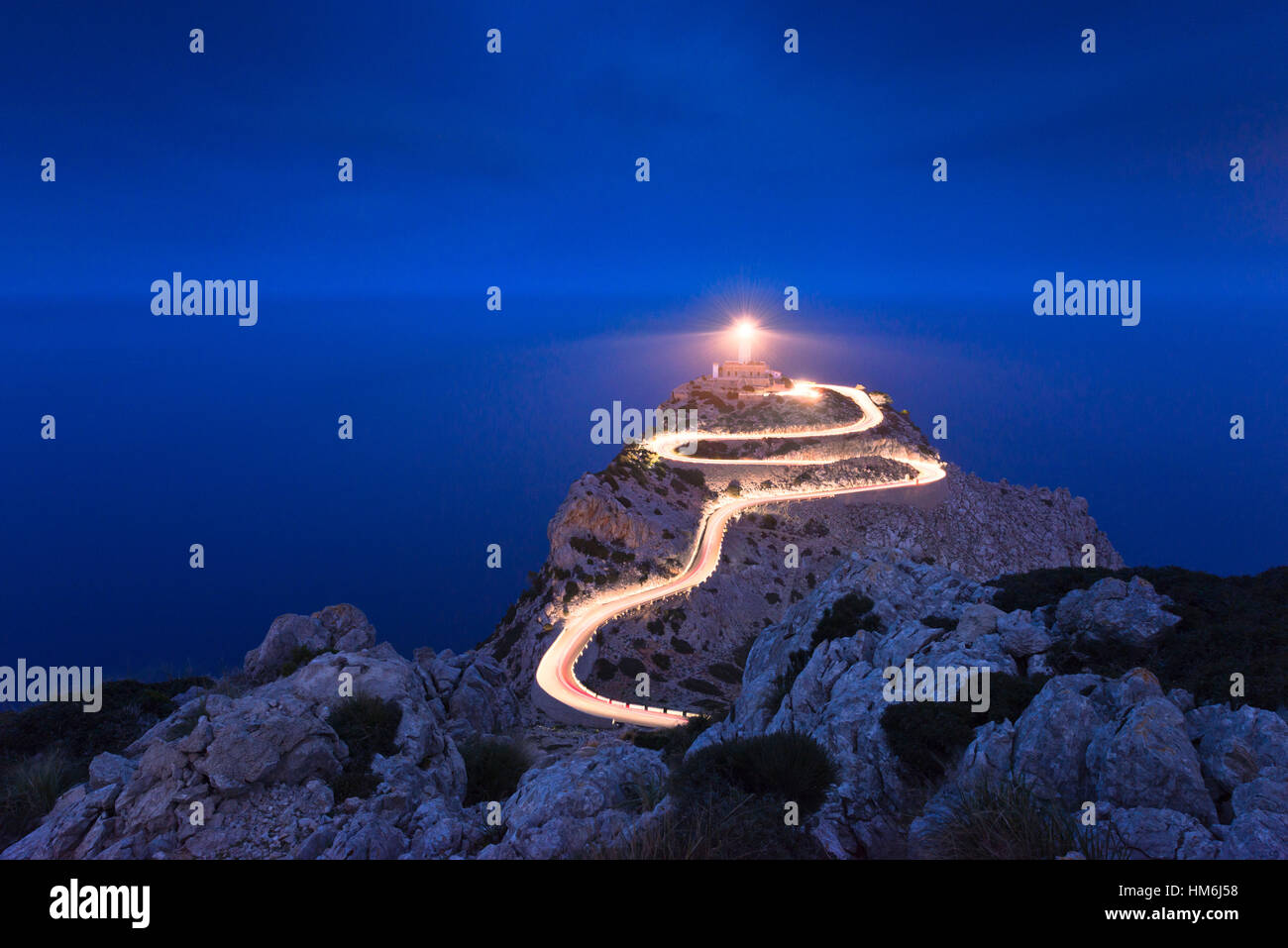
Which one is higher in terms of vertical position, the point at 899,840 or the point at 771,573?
the point at 899,840

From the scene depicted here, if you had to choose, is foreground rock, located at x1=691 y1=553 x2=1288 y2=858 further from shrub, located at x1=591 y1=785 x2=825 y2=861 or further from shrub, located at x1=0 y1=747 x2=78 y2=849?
shrub, located at x1=0 y1=747 x2=78 y2=849

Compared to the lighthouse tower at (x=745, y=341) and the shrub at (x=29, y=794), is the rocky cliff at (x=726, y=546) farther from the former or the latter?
the lighthouse tower at (x=745, y=341)

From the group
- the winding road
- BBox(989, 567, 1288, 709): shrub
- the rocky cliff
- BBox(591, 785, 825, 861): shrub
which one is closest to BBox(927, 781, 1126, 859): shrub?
BBox(591, 785, 825, 861): shrub

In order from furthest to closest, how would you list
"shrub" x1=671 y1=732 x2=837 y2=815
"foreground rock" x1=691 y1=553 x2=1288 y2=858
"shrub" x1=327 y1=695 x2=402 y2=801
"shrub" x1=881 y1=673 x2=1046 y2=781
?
"shrub" x1=327 y1=695 x2=402 y2=801, "shrub" x1=881 y1=673 x2=1046 y2=781, "shrub" x1=671 y1=732 x2=837 y2=815, "foreground rock" x1=691 y1=553 x2=1288 y2=858

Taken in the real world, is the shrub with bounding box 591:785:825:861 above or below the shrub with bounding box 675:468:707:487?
below

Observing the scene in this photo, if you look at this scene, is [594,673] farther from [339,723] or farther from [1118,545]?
[1118,545]

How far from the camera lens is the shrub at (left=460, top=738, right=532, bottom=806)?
1184 cm

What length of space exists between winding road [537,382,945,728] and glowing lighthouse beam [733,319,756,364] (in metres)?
23.3

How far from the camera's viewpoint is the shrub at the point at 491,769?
11844mm

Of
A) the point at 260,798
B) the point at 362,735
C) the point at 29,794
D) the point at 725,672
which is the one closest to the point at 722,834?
the point at 260,798
